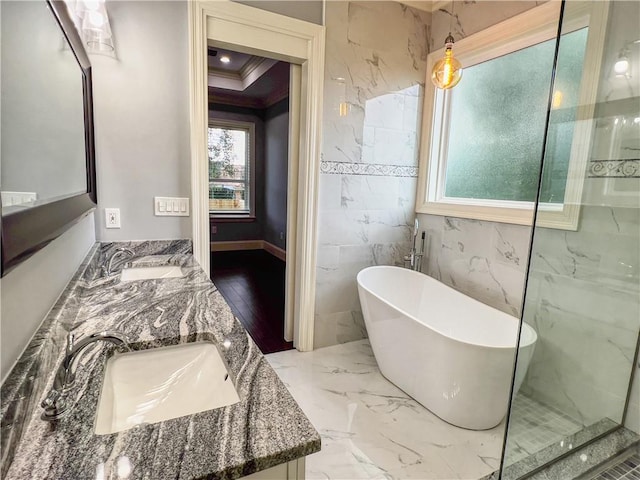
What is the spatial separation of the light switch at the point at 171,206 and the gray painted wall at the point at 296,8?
1356mm

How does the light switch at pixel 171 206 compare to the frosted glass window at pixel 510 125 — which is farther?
the light switch at pixel 171 206

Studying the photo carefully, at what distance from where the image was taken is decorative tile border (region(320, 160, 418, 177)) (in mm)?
2696

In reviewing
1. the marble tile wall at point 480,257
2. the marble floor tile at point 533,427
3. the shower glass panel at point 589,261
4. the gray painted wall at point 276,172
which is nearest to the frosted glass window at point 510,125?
the shower glass panel at point 589,261

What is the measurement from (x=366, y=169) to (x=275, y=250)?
11.6 feet

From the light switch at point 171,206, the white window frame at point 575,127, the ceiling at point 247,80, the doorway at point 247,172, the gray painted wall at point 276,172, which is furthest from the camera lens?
the gray painted wall at point 276,172

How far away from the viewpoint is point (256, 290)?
4.34 meters

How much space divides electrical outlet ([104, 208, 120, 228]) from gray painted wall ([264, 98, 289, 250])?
3.48 metres

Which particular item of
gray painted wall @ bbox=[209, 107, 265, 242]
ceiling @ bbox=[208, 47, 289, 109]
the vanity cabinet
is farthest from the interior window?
the vanity cabinet

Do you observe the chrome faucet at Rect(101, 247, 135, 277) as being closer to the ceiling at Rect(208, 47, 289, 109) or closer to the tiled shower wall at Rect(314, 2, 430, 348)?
the tiled shower wall at Rect(314, 2, 430, 348)

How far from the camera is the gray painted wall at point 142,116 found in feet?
6.41

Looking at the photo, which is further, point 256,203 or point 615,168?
point 256,203

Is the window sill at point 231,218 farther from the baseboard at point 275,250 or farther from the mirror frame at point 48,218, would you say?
the mirror frame at point 48,218

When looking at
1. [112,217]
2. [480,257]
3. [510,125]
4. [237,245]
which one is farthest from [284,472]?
[237,245]

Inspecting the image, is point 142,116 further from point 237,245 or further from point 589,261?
point 237,245
